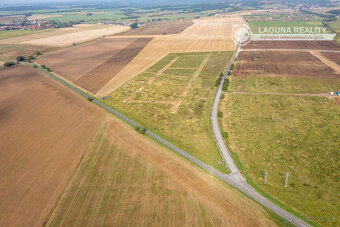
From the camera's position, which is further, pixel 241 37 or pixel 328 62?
pixel 241 37

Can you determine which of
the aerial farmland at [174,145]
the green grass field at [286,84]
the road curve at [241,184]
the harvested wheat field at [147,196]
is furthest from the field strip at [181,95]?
the harvested wheat field at [147,196]

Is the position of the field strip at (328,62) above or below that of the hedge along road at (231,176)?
above

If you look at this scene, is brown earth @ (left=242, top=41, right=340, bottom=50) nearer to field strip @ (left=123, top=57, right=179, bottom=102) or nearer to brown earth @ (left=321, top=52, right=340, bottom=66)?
brown earth @ (left=321, top=52, right=340, bottom=66)

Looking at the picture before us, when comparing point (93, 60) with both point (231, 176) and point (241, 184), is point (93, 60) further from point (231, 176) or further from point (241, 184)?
point (241, 184)

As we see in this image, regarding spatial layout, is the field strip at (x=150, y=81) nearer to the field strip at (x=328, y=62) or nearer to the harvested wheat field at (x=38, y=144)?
the harvested wheat field at (x=38, y=144)

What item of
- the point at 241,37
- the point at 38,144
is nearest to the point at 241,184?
the point at 38,144

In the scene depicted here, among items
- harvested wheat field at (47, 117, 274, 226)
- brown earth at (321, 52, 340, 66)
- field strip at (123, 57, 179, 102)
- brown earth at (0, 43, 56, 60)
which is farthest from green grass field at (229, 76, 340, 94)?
brown earth at (0, 43, 56, 60)
